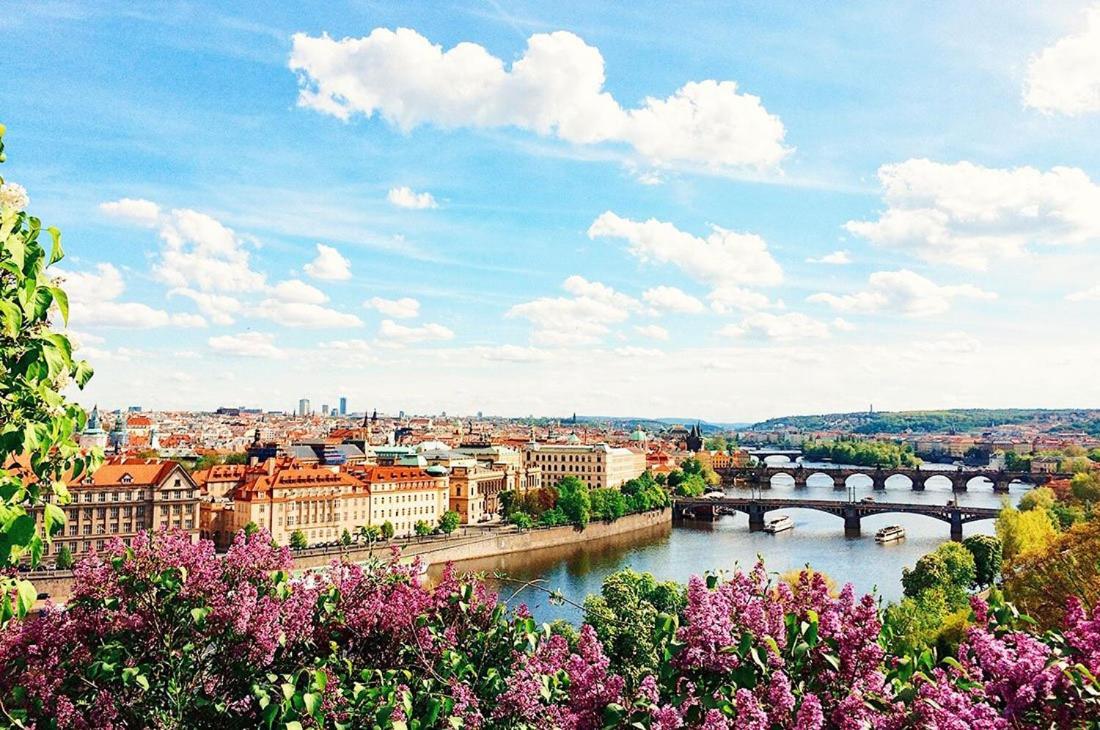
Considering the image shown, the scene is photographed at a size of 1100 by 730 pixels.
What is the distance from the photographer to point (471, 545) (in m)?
43.6

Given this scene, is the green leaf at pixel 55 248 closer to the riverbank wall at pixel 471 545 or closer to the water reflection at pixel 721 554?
the water reflection at pixel 721 554

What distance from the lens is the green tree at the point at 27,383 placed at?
3.36 m

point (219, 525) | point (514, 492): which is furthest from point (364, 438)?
point (219, 525)

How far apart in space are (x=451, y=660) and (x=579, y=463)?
67412 millimetres

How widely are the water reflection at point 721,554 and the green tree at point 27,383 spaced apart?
83.1ft

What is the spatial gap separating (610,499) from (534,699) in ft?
173

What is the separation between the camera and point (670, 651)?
4.09 metres

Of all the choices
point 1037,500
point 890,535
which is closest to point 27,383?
point 1037,500

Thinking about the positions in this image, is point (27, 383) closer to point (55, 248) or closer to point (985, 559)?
point (55, 248)

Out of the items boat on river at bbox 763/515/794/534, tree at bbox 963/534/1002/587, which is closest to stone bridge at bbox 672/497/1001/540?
boat on river at bbox 763/515/794/534

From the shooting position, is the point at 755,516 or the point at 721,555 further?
the point at 755,516

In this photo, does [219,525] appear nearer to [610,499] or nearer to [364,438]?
[610,499]

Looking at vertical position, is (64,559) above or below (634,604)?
below

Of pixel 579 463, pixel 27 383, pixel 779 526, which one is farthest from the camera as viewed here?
pixel 579 463
